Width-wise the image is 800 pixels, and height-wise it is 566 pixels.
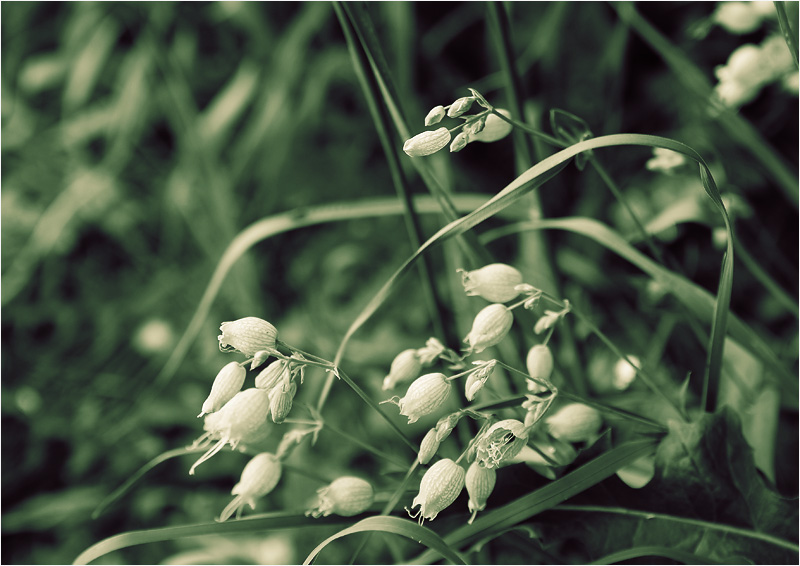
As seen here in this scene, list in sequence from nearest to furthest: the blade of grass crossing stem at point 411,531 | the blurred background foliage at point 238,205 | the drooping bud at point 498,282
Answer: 1. the blade of grass crossing stem at point 411,531
2. the drooping bud at point 498,282
3. the blurred background foliage at point 238,205

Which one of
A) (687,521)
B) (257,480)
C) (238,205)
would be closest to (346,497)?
(257,480)

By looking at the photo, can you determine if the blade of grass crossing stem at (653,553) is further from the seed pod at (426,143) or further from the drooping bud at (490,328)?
the seed pod at (426,143)

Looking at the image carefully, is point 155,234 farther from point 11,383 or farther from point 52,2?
point 52,2

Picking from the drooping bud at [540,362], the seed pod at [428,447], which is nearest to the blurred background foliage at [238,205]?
the drooping bud at [540,362]

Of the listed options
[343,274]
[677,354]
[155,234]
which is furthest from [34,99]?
[677,354]


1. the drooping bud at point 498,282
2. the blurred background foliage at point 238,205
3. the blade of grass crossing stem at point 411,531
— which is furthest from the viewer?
the blurred background foliage at point 238,205

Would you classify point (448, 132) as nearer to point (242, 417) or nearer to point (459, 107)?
point (459, 107)

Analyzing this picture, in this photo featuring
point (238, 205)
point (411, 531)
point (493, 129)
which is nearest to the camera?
point (411, 531)
